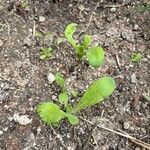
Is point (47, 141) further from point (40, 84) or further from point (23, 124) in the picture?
point (40, 84)

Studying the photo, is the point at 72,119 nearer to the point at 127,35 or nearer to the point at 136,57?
the point at 136,57

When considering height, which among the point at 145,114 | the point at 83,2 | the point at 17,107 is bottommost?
the point at 145,114

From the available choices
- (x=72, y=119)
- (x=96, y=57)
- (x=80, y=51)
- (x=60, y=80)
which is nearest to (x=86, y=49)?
(x=80, y=51)

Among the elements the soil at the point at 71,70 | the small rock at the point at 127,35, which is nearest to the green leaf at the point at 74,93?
the soil at the point at 71,70

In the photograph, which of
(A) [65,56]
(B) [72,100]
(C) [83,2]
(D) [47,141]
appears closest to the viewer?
(D) [47,141]

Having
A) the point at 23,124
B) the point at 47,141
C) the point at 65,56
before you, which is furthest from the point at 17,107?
the point at 65,56

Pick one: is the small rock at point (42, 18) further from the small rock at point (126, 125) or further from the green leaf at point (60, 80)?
the small rock at point (126, 125)

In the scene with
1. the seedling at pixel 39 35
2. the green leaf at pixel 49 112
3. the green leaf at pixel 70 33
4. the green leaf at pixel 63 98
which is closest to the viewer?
the green leaf at pixel 49 112
